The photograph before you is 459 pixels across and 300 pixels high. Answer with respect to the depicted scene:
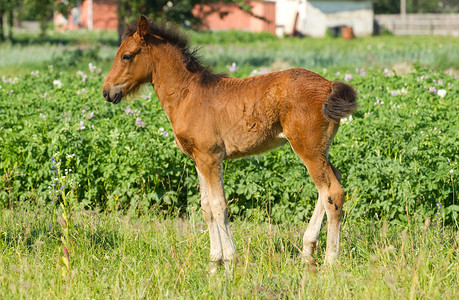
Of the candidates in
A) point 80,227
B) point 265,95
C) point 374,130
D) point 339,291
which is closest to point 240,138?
point 265,95

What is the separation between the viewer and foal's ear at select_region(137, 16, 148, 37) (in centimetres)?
452

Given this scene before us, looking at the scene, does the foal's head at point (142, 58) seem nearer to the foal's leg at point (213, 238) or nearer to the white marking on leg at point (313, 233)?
the foal's leg at point (213, 238)

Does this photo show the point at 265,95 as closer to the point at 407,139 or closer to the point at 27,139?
the point at 407,139

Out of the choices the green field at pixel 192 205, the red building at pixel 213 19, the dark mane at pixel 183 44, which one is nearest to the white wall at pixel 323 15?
the red building at pixel 213 19

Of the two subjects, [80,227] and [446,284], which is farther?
[80,227]

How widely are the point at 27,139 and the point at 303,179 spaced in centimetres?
310

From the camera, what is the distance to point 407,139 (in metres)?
6.33

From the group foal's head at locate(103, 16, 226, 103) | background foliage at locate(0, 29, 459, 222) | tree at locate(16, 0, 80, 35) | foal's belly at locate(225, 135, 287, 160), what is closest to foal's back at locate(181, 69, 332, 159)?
foal's belly at locate(225, 135, 287, 160)

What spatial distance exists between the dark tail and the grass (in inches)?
34.7

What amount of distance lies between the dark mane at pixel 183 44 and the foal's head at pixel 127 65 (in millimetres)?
91

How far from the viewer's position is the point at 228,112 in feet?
14.7

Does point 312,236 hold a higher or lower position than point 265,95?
lower

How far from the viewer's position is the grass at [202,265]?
151 inches

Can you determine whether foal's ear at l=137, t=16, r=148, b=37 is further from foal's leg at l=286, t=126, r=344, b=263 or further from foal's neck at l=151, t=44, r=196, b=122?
foal's leg at l=286, t=126, r=344, b=263
